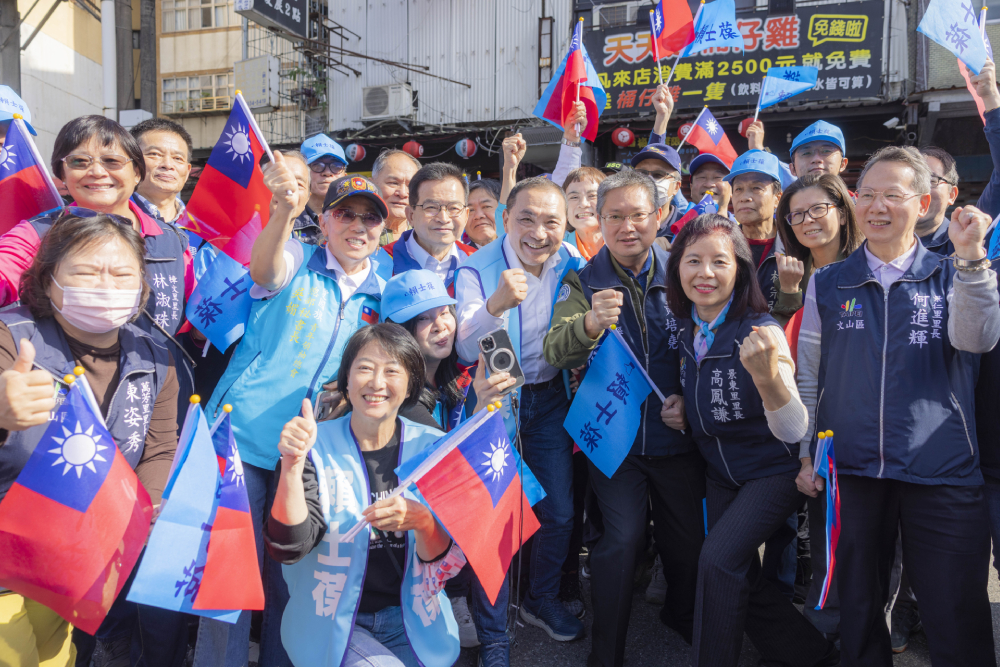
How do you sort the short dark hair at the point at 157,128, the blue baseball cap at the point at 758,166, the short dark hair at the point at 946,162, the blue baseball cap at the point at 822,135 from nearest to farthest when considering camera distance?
1. the short dark hair at the point at 157,128
2. the short dark hair at the point at 946,162
3. the blue baseball cap at the point at 758,166
4. the blue baseball cap at the point at 822,135

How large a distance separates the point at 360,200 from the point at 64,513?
1.75m

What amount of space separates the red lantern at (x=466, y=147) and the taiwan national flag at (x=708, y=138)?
7544 millimetres

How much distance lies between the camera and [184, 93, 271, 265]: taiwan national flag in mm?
3307

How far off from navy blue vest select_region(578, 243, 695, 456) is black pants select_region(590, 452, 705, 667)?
87mm

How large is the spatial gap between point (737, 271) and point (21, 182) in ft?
10.7

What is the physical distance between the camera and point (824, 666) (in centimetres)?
295

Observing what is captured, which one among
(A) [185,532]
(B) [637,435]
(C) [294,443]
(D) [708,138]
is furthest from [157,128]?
(D) [708,138]

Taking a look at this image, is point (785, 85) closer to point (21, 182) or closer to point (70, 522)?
point (21, 182)

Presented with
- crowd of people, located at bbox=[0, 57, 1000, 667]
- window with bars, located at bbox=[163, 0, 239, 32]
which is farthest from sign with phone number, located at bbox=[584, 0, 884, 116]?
window with bars, located at bbox=[163, 0, 239, 32]

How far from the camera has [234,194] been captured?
334 centimetres

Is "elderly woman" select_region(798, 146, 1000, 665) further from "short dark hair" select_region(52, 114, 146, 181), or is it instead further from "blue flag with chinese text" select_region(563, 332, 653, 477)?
"short dark hair" select_region(52, 114, 146, 181)

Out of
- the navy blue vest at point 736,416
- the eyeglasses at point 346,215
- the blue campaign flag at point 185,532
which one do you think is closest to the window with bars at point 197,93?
the eyeglasses at point 346,215

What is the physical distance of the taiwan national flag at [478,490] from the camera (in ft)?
7.98

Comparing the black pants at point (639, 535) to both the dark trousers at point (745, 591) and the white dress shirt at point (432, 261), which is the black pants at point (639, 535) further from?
the white dress shirt at point (432, 261)
